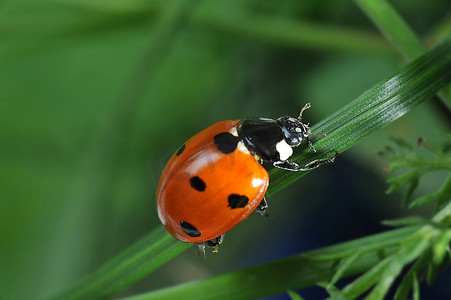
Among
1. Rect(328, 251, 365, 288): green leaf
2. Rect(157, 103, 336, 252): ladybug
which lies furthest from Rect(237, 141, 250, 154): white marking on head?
Rect(328, 251, 365, 288): green leaf

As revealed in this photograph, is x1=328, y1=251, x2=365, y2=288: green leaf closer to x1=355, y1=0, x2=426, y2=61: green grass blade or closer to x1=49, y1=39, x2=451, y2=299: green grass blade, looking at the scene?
x1=49, y1=39, x2=451, y2=299: green grass blade

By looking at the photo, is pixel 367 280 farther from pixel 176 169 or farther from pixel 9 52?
pixel 9 52

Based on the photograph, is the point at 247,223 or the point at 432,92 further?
the point at 247,223

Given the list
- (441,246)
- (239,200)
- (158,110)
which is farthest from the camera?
(158,110)

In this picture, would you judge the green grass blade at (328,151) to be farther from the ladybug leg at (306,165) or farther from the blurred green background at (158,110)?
the blurred green background at (158,110)

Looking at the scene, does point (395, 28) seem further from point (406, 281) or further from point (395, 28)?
point (406, 281)

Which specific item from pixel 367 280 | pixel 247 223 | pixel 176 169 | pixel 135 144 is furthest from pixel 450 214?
pixel 135 144

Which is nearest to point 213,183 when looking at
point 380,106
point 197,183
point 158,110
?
point 197,183

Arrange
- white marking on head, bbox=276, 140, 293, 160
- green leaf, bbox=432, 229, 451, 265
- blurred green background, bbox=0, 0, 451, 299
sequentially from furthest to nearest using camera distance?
blurred green background, bbox=0, 0, 451, 299, white marking on head, bbox=276, 140, 293, 160, green leaf, bbox=432, 229, 451, 265
